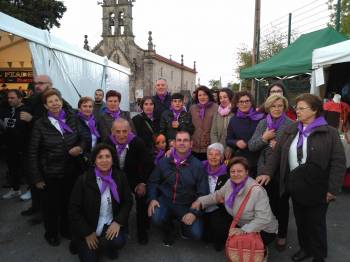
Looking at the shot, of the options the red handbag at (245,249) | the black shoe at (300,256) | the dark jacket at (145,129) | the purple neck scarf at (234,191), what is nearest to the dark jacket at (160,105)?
the dark jacket at (145,129)

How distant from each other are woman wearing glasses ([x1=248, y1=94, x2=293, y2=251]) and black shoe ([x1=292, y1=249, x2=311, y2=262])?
0.24 m

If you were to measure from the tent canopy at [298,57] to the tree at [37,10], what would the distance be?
16143mm

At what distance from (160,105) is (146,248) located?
221 centimetres

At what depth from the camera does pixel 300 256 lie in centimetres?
349

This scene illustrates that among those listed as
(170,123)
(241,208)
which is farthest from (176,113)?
(241,208)

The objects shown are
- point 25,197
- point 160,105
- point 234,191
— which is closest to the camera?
point 234,191

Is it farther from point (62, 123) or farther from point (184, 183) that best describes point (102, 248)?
point (62, 123)

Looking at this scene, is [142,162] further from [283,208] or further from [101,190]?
[283,208]

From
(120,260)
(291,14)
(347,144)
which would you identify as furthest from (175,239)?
(291,14)

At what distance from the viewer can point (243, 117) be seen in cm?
425

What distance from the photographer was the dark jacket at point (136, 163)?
13.4 ft

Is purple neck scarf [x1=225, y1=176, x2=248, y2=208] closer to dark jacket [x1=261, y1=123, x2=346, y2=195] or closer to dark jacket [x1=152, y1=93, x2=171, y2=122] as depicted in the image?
dark jacket [x1=261, y1=123, x2=346, y2=195]

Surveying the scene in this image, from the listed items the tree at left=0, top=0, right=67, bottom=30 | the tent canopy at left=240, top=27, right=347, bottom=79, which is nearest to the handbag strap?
the tent canopy at left=240, top=27, right=347, bottom=79

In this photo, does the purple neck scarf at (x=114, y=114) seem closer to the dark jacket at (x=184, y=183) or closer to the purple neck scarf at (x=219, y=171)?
the dark jacket at (x=184, y=183)
